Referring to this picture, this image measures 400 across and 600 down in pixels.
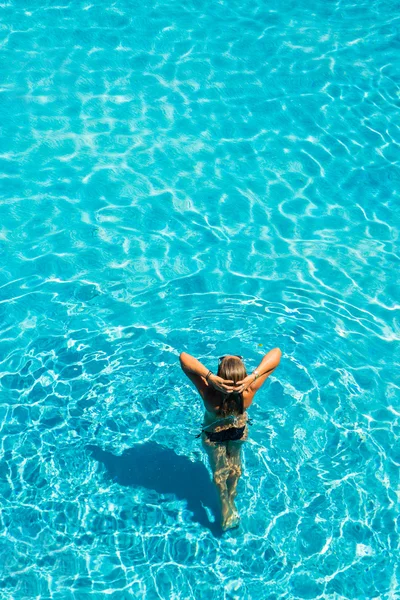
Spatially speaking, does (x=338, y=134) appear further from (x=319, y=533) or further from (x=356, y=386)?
(x=319, y=533)

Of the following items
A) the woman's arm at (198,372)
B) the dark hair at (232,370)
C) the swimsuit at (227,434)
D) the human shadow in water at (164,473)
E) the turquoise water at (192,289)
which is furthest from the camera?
the human shadow in water at (164,473)

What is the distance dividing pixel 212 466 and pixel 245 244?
10.1 ft

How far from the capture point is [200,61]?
11031 millimetres

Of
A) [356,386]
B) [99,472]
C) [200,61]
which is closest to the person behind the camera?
[99,472]

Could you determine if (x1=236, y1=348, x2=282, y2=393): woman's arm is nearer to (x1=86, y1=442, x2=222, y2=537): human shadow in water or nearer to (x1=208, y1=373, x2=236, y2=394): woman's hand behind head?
(x1=208, y1=373, x2=236, y2=394): woman's hand behind head

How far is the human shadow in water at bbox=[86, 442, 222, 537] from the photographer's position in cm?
675

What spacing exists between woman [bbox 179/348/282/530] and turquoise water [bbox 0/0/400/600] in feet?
0.90

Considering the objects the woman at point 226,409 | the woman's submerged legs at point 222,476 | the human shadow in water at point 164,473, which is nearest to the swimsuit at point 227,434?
the woman at point 226,409

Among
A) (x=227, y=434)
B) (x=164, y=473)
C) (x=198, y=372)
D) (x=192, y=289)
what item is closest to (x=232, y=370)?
(x=198, y=372)

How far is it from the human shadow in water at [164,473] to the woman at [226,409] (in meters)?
0.27

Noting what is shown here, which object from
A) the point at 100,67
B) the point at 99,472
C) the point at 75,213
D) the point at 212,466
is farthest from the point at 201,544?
the point at 100,67

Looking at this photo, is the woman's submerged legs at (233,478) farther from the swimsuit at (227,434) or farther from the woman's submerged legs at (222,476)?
the swimsuit at (227,434)

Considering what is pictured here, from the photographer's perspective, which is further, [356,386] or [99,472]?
[356,386]

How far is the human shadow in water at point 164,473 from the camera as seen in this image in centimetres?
675
